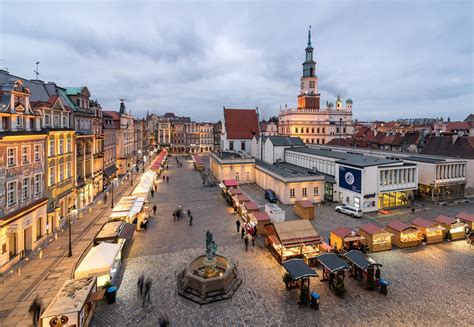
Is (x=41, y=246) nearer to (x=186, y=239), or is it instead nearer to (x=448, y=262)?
(x=186, y=239)

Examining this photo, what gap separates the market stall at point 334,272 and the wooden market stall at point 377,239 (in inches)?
244

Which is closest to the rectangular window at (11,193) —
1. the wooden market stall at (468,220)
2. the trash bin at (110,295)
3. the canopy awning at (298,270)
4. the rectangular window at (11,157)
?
the rectangular window at (11,157)

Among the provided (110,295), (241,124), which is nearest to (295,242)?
(110,295)

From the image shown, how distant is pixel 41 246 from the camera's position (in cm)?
2170

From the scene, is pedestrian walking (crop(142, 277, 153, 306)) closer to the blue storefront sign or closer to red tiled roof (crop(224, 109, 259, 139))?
the blue storefront sign

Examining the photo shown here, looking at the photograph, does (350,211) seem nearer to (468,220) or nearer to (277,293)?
(468,220)

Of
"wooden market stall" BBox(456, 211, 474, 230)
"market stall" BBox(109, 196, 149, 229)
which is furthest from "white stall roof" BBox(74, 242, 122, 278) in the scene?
"wooden market stall" BBox(456, 211, 474, 230)

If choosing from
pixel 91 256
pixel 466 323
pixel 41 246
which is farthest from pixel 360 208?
pixel 41 246

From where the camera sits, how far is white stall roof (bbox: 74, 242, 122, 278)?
15203 millimetres

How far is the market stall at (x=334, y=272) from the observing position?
15406 millimetres

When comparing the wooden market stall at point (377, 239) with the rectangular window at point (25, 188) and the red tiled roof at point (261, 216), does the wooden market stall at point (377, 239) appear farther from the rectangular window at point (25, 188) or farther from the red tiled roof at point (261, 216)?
the rectangular window at point (25, 188)

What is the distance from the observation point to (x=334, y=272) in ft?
52.2

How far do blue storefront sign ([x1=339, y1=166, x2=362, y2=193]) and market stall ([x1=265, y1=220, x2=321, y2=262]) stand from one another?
49.0ft

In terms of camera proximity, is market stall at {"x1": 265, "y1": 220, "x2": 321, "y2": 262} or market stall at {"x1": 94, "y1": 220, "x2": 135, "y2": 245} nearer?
market stall at {"x1": 265, "y1": 220, "x2": 321, "y2": 262}
